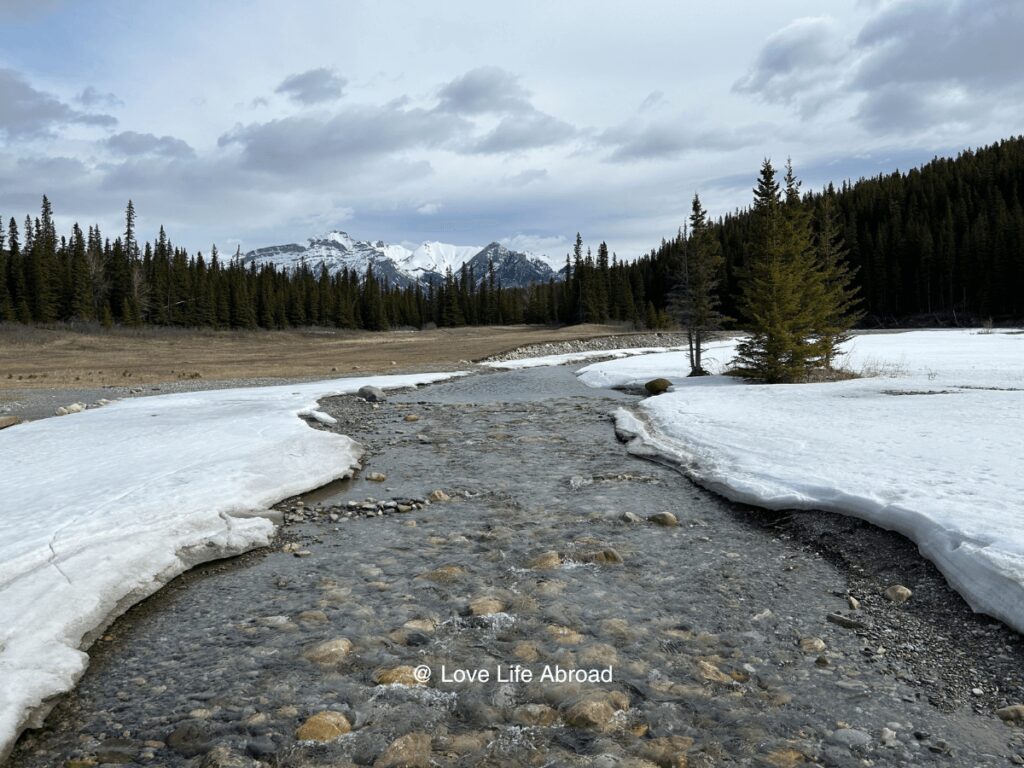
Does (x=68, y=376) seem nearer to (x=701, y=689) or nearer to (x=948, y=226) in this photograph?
(x=701, y=689)

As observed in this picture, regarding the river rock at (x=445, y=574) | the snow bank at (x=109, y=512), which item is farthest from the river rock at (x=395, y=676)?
the snow bank at (x=109, y=512)

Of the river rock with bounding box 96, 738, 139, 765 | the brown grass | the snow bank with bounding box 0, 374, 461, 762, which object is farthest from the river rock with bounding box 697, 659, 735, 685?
the brown grass

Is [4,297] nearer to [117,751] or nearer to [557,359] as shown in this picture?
[557,359]

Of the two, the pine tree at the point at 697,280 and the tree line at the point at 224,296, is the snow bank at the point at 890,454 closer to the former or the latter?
the pine tree at the point at 697,280

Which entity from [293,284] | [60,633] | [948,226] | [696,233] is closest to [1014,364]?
[696,233]

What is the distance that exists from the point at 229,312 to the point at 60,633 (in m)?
105

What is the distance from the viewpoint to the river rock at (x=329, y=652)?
5.24 metres

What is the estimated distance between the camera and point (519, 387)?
30.2m

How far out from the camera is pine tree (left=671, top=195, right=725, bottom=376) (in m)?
33.6

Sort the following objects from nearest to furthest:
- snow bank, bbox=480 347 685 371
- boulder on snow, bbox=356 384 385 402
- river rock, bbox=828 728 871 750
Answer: river rock, bbox=828 728 871 750 < boulder on snow, bbox=356 384 385 402 < snow bank, bbox=480 347 685 371

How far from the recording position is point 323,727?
14.1 ft

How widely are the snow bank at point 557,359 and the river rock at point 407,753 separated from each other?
125 ft

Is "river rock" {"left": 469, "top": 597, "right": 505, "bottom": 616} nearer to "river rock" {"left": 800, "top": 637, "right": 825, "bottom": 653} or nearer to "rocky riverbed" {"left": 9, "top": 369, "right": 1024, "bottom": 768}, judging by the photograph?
"rocky riverbed" {"left": 9, "top": 369, "right": 1024, "bottom": 768}

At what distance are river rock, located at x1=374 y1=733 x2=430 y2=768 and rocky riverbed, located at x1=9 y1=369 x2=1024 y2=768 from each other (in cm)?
2
